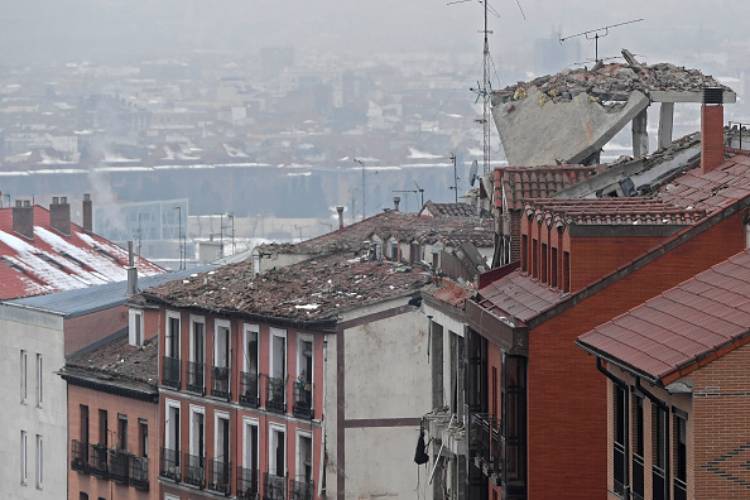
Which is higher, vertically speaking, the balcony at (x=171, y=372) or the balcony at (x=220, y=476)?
the balcony at (x=171, y=372)

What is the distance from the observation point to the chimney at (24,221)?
70375 mm

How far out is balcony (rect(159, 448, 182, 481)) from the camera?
43.4 meters

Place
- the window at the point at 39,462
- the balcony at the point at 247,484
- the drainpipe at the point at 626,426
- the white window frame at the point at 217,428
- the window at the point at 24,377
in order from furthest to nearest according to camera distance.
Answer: the window at the point at 24,377 < the window at the point at 39,462 < the white window frame at the point at 217,428 < the balcony at the point at 247,484 < the drainpipe at the point at 626,426

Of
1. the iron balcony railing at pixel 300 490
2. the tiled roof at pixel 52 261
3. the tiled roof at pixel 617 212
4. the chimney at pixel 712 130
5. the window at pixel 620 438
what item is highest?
the chimney at pixel 712 130

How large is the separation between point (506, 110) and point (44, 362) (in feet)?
74.0

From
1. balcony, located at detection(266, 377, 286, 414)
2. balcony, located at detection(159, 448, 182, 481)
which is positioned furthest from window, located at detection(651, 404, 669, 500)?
balcony, located at detection(159, 448, 182, 481)

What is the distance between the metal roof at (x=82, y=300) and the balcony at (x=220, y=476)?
990 cm

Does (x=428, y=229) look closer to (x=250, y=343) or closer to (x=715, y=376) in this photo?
(x=250, y=343)

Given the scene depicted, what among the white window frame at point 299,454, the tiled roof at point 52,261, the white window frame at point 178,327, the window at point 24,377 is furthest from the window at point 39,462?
the white window frame at point 299,454

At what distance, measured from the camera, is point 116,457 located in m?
46.2

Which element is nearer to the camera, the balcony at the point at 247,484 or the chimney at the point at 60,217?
the balcony at the point at 247,484

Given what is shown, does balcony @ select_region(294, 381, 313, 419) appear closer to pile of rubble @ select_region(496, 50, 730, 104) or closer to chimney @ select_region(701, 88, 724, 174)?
pile of rubble @ select_region(496, 50, 730, 104)

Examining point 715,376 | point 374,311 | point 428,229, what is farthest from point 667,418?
point 428,229

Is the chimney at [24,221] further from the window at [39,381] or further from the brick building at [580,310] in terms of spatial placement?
the brick building at [580,310]
